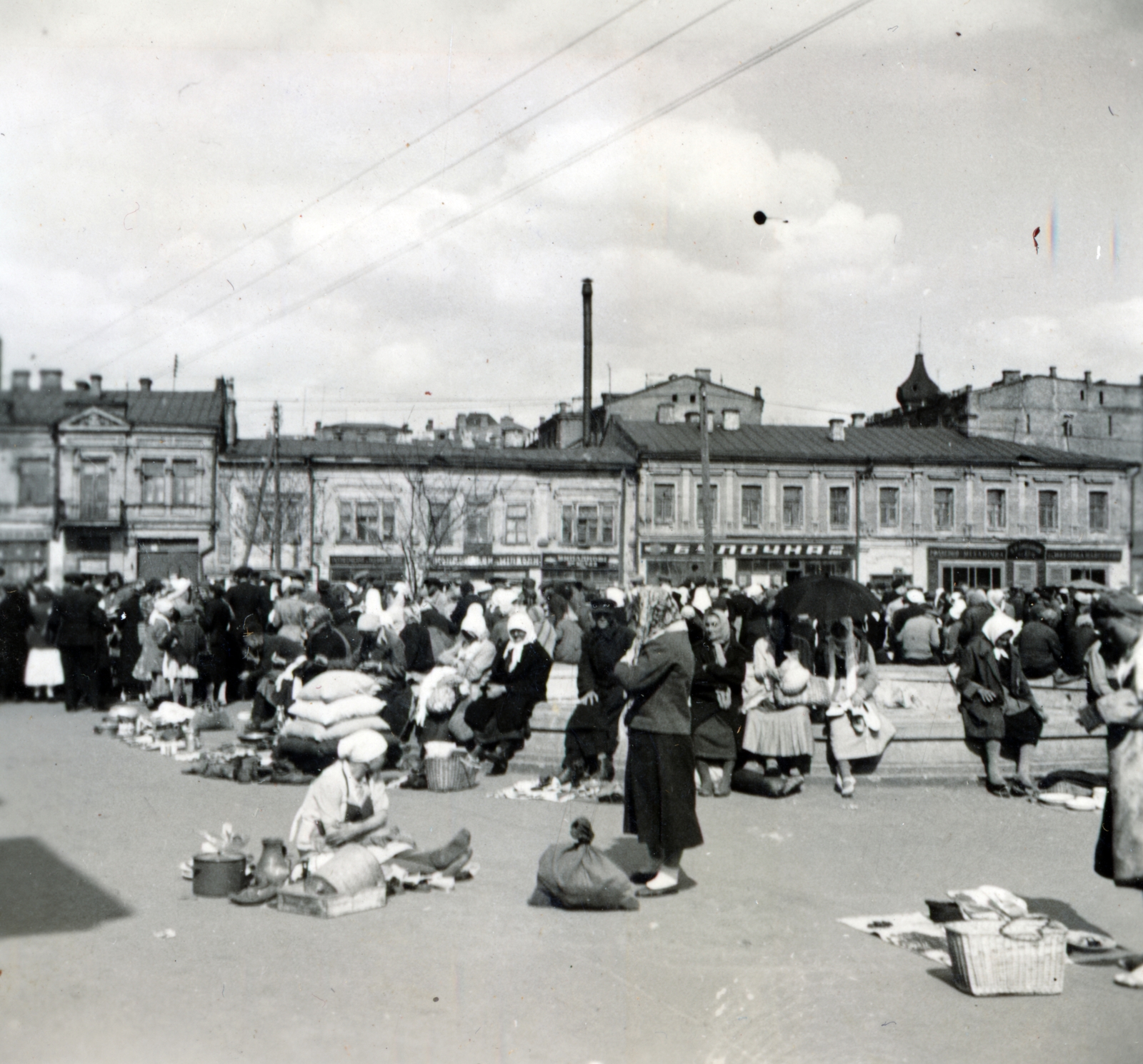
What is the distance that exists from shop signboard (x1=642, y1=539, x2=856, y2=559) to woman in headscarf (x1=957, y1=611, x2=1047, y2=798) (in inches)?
1499

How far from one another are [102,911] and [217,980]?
152 centimetres

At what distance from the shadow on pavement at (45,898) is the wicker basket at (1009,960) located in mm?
4518

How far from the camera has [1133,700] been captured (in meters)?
5.81

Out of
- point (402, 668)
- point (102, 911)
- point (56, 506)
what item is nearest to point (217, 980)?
point (102, 911)

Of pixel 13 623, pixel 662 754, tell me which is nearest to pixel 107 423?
pixel 13 623

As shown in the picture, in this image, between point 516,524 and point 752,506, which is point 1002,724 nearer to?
point 516,524

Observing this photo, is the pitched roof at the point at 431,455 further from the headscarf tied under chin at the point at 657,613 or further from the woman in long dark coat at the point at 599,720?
the headscarf tied under chin at the point at 657,613

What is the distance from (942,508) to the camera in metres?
51.9

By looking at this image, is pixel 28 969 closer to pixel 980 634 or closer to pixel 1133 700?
pixel 1133 700

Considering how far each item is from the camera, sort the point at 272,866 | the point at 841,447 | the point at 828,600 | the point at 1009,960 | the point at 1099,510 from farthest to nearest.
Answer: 1. the point at 1099,510
2. the point at 841,447
3. the point at 828,600
4. the point at 272,866
5. the point at 1009,960

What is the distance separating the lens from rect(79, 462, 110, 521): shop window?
4484 cm

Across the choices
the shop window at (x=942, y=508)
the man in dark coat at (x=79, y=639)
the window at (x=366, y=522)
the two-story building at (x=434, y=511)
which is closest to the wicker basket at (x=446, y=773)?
the man in dark coat at (x=79, y=639)

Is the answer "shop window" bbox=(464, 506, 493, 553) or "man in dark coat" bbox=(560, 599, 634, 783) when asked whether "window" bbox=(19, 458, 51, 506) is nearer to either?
"man in dark coat" bbox=(560, 599, 634, 783)

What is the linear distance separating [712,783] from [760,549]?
40076mm
